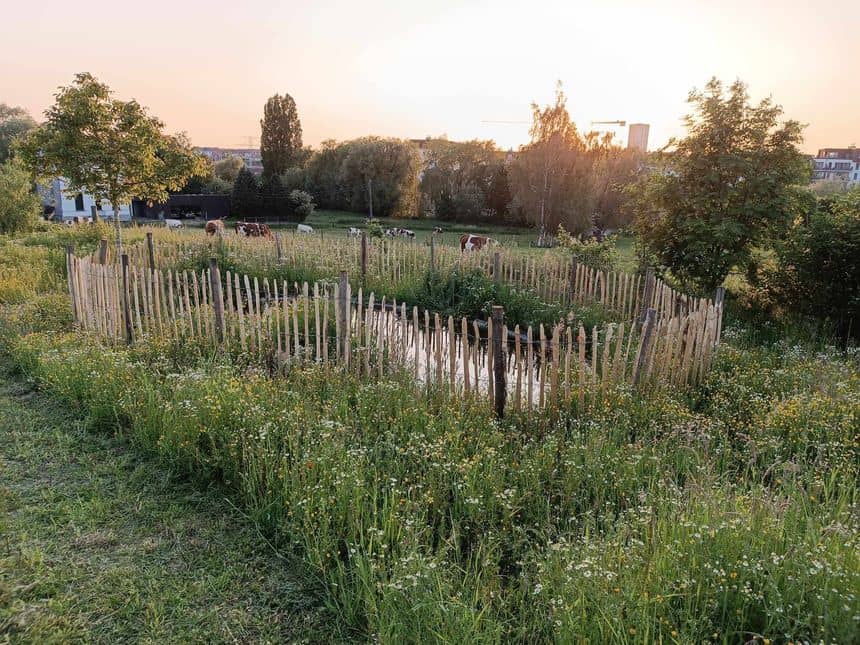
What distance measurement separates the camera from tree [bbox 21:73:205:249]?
12578mm

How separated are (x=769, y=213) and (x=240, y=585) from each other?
10366 mm

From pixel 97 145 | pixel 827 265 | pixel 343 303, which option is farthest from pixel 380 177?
pixel 343 303

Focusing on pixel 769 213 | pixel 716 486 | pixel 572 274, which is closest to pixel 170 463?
pixel 716 486

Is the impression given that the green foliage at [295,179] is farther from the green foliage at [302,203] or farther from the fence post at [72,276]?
the fence post at [72,276]

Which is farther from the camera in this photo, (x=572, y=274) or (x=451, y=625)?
(x=572, y=274)

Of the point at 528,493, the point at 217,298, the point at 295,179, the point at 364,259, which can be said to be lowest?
the point at 528,493

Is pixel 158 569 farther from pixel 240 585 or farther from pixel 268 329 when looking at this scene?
pixel 268 329

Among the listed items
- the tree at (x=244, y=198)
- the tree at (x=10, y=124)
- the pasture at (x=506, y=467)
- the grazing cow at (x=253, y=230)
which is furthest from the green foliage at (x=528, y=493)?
the tree at (x=10, y=124)

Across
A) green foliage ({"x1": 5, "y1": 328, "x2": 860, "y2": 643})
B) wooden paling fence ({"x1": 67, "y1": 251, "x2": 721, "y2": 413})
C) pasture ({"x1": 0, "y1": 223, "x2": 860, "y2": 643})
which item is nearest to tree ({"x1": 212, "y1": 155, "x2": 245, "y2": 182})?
pasture ({"x1": 0, "y1": 223, "x2": 860, "y2": 643})

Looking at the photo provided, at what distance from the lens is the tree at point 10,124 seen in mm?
40938

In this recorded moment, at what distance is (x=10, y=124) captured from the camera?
43.5 metres

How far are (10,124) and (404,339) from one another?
53759 mm

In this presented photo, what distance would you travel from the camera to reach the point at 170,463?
14.4 ft

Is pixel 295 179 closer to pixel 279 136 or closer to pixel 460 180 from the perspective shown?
pixel 279 136
